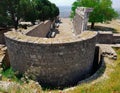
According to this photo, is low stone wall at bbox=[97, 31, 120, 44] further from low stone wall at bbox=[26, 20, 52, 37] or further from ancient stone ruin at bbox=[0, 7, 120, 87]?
ancient stone ruin at bbox=[0, 7, 120, 87]

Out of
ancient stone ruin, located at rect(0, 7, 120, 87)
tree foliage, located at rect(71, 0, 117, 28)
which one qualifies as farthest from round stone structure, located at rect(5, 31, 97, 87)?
tree foliage, located at rect(71, 0, 117, 28)

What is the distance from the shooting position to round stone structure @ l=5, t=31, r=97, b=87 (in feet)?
32.2

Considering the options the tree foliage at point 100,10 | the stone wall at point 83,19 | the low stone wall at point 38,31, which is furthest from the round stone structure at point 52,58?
the tree foliage at point 100,10

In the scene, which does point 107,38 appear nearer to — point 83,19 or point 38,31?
point 83,19

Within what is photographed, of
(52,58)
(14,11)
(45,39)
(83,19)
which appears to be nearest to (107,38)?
(83,19)

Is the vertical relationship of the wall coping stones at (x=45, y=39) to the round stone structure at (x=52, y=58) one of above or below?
above

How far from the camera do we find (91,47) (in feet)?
36.2

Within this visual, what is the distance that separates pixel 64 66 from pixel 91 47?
6.44ft

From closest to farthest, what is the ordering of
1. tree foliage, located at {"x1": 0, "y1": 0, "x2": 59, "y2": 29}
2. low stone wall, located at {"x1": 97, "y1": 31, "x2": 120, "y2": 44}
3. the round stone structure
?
the round stone structure → low stone wall, located at {"x1": 97, "y1": 31, "x2": 120, "y2": 44} → tree foliage, located at {"x1": 0, "y1": 0, "x2": 59, "y2": 29}

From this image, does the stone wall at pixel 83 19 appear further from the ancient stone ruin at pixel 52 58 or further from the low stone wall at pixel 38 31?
the ancient stone ruin at pixel 52 58

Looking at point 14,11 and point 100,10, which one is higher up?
point 14,11

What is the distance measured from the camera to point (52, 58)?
9.87 meters

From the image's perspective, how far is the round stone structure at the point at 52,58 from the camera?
982cm

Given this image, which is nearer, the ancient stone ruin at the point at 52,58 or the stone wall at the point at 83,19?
the ancient stone ruin at the point at 52,58
